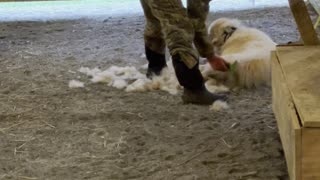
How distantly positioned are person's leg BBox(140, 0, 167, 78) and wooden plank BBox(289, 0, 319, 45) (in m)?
0.64

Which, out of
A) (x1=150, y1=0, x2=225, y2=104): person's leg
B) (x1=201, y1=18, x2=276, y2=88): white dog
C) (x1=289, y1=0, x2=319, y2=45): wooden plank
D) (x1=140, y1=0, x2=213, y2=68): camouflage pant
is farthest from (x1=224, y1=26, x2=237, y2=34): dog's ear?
(x1=289, y1=0, x2=319, y2=45): wooden plank

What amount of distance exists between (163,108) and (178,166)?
503mm

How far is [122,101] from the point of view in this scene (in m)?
2.32

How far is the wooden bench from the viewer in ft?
4.45

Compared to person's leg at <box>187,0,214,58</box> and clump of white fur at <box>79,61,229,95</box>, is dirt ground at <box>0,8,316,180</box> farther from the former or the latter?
person's leg at <box>187,0,214,58</box>

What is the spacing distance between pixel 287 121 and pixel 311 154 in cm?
19

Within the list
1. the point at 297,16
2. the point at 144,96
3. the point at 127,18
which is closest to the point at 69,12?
the point at 127,18

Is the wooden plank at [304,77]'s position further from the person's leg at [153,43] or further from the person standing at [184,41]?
the person's leg at [153,43]

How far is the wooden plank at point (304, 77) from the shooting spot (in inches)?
54.2

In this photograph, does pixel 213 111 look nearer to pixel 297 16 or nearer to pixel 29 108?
pixel 297 16

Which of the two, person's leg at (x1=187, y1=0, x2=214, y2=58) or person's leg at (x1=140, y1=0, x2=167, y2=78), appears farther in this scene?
person's leg at (x1=140, y1=0, x2=167, y2=78)

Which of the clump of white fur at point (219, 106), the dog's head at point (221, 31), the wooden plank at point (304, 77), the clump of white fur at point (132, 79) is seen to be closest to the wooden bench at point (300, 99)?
the wooden plank at point (304, 77)

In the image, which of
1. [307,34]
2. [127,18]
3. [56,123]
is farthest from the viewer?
[127,18]

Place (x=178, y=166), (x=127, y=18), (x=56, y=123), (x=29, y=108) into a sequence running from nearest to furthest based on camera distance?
(x=178, y=166)
(x=56, y=123)
(x=29, y=108)
(x=127, y=18)
